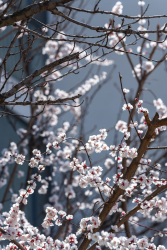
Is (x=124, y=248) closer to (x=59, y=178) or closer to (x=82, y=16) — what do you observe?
(x=59, y=178)

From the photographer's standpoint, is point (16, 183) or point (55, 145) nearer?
point (55, 145)

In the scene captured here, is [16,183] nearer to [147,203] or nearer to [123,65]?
[123,65]

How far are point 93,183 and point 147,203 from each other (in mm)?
446

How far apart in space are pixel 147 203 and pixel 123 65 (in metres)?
4.72

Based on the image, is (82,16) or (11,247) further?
(82,16)

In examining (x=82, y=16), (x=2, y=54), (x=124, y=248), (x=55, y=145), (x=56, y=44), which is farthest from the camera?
(x=82, y=16)

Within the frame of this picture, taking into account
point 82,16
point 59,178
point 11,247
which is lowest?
point 11,247

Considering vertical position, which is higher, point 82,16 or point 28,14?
point 82,16

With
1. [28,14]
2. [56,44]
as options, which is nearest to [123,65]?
[56,44]

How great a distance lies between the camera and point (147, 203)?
7.75 feet

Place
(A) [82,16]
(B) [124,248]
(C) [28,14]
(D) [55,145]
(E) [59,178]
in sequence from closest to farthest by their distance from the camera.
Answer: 1. (C) [28,14]
2. (B) [124,248]
3. (D) [55,145]
4. (E) [59,178]
5. (A) [82,16]

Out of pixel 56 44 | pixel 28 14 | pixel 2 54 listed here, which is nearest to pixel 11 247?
pixel 28 14

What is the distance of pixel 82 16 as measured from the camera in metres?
7.11

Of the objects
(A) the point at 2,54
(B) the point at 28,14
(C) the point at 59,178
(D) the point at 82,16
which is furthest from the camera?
(D) the point at 82,16
